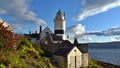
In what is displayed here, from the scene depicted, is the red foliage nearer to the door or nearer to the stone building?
the stone building

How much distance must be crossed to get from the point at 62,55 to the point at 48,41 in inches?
259

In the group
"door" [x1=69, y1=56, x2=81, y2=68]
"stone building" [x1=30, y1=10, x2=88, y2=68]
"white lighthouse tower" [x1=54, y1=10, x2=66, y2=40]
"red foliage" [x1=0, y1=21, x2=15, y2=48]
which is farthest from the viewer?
"white lighthouse tower" [x1=54, y1=10, x2=66, y2=40]

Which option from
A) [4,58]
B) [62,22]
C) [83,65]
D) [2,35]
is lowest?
A: [83,65]

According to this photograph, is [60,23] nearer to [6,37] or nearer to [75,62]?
[75,62]

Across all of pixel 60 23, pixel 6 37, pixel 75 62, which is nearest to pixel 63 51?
pixel 75 62

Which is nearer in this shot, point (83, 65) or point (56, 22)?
point (83, 65)

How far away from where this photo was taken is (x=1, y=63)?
19516mm

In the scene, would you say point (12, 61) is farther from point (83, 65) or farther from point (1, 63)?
point (83, 65)

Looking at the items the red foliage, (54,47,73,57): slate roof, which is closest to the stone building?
(54,47,73,57): slate roof

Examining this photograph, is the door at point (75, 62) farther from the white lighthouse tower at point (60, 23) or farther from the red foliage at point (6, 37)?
the red foliage at point (6, 37)

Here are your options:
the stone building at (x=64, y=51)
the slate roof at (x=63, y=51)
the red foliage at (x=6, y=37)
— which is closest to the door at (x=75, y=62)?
the stone building at (x=64, y=51)

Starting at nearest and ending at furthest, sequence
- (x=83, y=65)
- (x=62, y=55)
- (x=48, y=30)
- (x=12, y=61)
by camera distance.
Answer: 1. (x=12, y=61)
2. (x=62, y=55)
3. (x=83, y=65)
4. (x=48, y=30)

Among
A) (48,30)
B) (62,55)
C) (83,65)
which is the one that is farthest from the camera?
(48,30)

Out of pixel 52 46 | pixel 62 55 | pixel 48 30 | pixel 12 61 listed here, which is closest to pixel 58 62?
pixel 62 55
